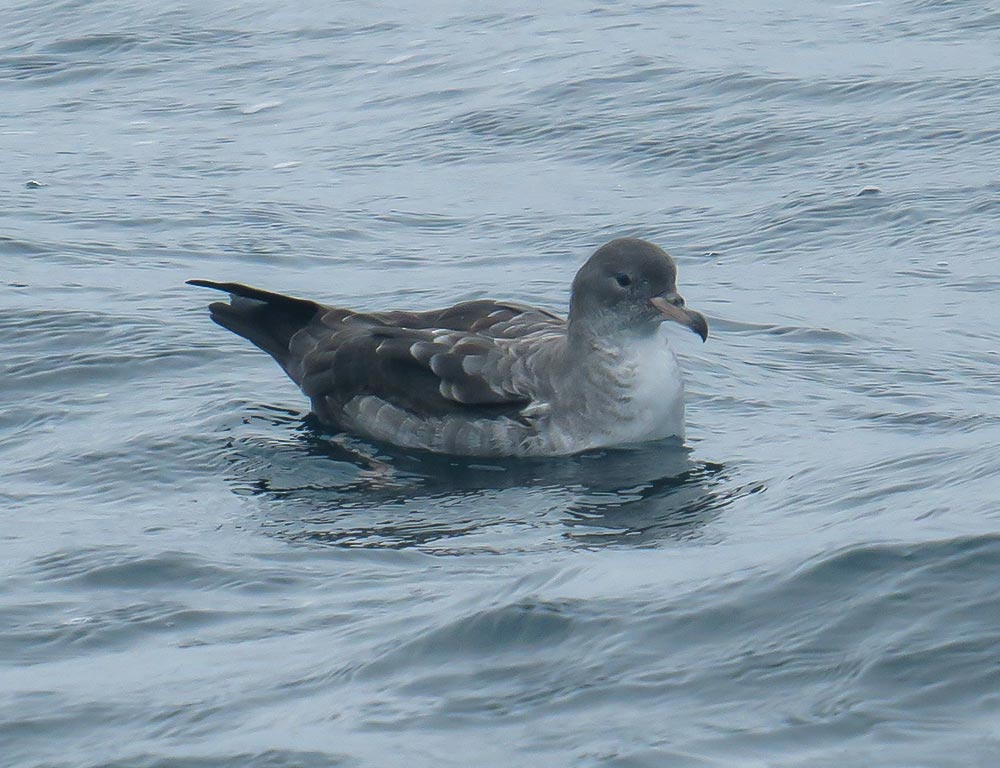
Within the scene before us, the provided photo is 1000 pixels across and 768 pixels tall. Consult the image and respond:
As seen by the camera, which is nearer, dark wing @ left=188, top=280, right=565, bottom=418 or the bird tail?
dark wing @ left=188, top=280, right=565, bottom=418

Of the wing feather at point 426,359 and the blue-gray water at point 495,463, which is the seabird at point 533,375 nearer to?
the wing feather at point 426,359

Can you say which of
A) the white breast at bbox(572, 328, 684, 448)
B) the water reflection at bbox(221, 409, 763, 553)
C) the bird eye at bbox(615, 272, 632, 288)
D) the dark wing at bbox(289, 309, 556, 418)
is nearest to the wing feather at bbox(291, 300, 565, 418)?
the dark wing at bbox(289, 309, 556, 418)

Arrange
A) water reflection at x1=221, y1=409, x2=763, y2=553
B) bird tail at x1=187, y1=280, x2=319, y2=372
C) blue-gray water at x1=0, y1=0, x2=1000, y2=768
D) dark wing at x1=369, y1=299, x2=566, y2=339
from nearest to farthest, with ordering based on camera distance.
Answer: blue-gray water at x1=0, y1=0, x2=1000, y2=768 → water reflection at x1=221, y1=409, x2=763, y2=553 → dark wing at x1=369, y1=299, x2=566, y2=339 → bird tail at x1=187, y1=280, x2=319, y2=372

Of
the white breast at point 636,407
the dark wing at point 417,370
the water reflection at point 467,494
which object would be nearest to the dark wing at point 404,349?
the dark wing at point 417,370

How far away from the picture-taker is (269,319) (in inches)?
361

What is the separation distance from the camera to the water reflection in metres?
7.01

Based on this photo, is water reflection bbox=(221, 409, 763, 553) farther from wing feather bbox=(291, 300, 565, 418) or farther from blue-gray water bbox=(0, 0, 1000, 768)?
wing feather bbox=(291, 300, 565, 418)

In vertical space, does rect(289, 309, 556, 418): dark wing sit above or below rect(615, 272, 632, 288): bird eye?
below

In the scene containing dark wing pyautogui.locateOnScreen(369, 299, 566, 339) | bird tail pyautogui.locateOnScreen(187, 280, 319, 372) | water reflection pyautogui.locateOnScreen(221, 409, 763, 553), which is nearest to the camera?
water reflection pyautogui.locateOnScreen(221, 409, 763, 553)

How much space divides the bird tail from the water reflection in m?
0.45

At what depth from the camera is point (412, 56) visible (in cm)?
1739

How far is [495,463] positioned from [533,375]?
465 millimetres

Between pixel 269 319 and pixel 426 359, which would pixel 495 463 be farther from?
pixel 269 319

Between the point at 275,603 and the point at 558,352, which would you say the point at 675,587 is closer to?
the point at 275,603
